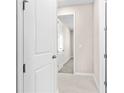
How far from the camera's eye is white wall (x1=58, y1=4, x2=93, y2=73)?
4.02 m

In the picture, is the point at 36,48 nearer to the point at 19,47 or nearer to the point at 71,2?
the point at 19,47

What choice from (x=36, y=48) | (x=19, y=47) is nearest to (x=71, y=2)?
(x=36, y=48)

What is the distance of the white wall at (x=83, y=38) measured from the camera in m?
4.02

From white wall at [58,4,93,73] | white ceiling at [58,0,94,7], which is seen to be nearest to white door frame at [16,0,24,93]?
white ceiling at [58,0,94,7]

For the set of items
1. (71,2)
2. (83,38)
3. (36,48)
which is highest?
(71,2)

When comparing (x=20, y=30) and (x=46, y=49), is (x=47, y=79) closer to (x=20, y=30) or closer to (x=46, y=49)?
(x=46, y=49)

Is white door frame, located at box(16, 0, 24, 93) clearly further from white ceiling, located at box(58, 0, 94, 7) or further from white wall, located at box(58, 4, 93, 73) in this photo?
white wall, located at box(58, 4, 93, 73)

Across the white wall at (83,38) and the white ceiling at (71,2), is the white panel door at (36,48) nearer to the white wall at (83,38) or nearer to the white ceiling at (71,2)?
the white ceiling at (71,2)

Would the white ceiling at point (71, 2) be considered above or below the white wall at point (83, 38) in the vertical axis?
above

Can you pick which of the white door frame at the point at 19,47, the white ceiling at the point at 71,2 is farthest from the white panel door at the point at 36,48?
the white ceiling at the point at 71,2

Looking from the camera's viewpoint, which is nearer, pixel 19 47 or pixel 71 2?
pixel 19 47

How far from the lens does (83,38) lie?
4098 millimetres
